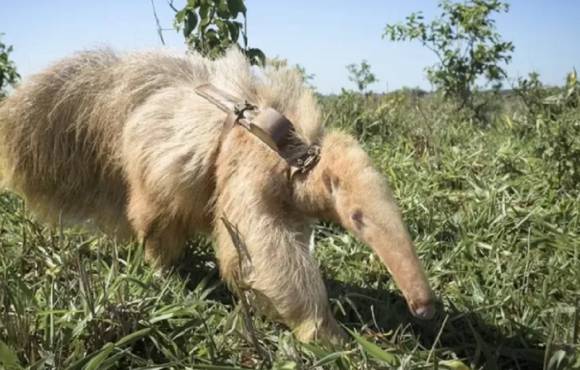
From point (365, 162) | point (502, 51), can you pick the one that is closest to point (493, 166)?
point (365, 162)

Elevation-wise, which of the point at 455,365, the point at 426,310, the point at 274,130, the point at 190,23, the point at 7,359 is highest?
the point at 190,23

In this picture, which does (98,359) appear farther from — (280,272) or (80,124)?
(80,124)

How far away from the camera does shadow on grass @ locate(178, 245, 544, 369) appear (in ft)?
11.3

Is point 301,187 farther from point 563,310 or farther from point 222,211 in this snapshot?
point 563,310

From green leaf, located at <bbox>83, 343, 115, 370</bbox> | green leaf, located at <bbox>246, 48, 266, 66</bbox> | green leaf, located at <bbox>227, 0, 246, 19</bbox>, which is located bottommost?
green leaf, located at <bbox>83, 343, 115, 370</bbox>

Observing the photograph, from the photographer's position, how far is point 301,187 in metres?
3.48

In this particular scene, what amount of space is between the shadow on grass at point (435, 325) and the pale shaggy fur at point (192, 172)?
0.38 m

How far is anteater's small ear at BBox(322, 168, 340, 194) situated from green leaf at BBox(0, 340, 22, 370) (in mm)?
1712

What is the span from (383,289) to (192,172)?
149 centimetres

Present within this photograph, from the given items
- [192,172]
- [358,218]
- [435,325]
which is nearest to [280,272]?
[358,218]

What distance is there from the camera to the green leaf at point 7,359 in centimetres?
254

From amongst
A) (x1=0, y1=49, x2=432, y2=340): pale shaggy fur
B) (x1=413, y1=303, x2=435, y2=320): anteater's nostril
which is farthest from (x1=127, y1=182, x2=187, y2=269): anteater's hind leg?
(x1=413, y1=303, x2=435, y2=320): anteater's nostril

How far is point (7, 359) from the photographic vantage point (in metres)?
2.54

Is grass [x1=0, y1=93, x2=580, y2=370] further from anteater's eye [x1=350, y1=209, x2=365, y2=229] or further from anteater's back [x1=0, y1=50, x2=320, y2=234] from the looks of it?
anteater's eye [x1=350, y1=209, x2=365, y2=229]
